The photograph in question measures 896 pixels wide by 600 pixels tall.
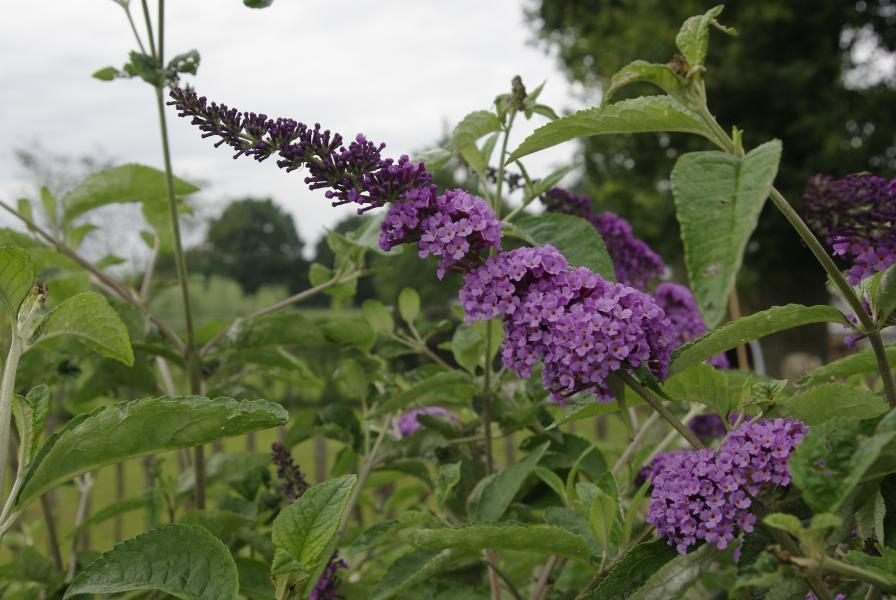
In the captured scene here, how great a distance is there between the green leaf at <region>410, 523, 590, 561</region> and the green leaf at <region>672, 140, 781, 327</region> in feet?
0.92

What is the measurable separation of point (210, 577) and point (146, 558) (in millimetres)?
66

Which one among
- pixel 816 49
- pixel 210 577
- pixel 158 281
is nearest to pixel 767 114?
pixel 816 49

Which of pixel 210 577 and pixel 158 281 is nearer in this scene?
pixel 210 577

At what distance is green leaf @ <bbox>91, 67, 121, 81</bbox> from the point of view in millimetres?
1211

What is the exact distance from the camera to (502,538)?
73 centimetres

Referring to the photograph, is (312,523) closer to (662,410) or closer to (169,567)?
(169,567)

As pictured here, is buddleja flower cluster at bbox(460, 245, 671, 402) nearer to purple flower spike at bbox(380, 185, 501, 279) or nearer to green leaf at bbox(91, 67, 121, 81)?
purple flower spike at bbox(380, 185, 501, 279)

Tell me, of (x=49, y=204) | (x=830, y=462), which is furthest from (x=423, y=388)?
(x=49, y=204)

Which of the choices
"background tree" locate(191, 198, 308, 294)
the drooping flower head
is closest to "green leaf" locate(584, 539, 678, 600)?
the drooping flower head

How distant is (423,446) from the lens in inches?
50.8

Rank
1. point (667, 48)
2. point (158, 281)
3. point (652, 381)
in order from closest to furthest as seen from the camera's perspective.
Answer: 1. point (652, 381)
2. point (158, 281)
3. point (667, 48)

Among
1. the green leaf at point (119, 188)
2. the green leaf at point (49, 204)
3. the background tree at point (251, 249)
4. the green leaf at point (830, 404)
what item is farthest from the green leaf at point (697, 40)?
the background tree at point (251, 249)

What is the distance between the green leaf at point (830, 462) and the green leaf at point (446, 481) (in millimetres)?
498

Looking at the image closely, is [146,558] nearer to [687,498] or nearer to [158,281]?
[687,498]
